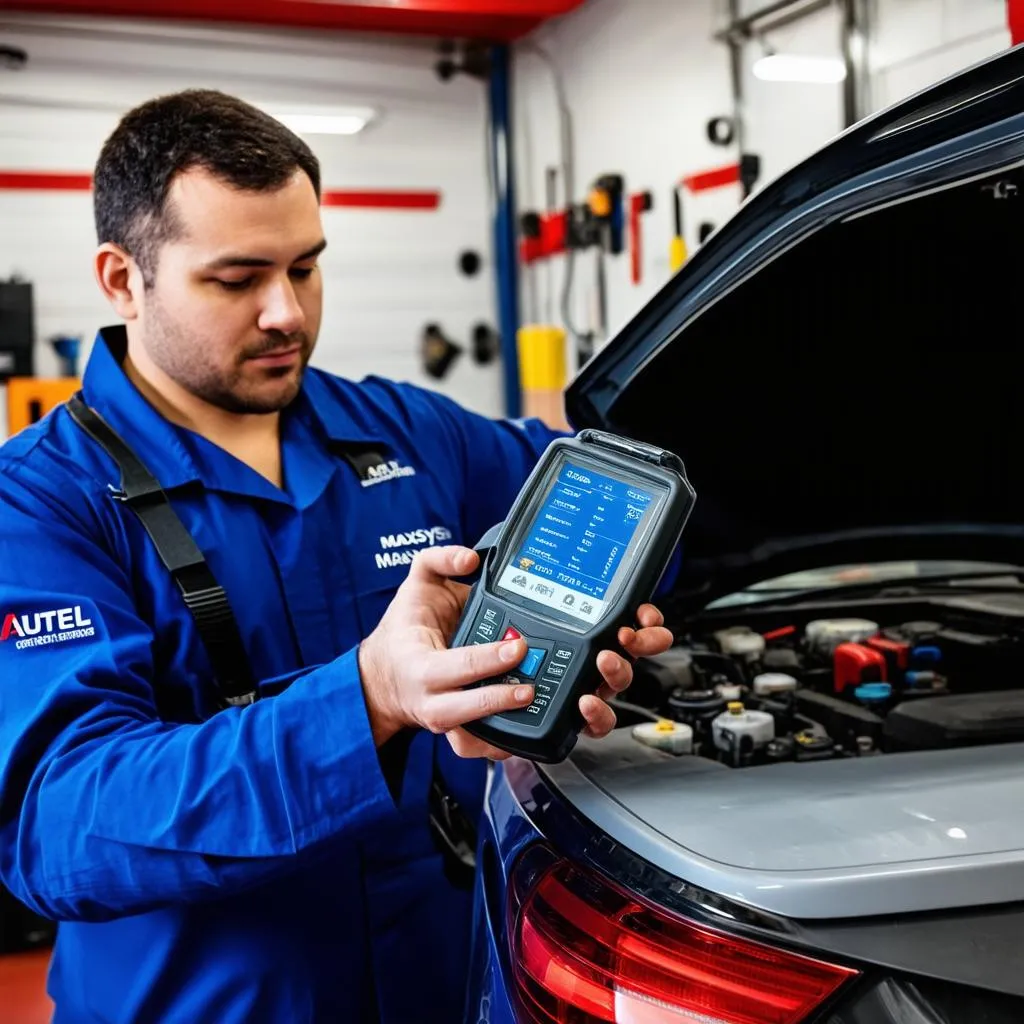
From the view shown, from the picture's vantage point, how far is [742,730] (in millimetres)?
1164

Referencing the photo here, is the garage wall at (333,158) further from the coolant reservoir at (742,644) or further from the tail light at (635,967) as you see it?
the tail light at (635,967)

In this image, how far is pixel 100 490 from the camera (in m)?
1.24

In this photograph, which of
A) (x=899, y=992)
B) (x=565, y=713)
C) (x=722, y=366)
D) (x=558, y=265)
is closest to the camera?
(x=899, y=992)

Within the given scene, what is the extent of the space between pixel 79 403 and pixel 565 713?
758mm

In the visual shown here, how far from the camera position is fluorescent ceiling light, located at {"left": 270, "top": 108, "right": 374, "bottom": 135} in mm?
4793

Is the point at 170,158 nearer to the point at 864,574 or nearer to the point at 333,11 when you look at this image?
the point at 864,574

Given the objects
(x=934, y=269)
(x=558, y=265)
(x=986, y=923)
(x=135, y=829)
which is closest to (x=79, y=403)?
(x=135, y=829)

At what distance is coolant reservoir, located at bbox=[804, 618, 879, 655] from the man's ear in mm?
975

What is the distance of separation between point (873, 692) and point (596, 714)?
0.55 m

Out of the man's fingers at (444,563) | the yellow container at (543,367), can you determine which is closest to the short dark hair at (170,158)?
the man's fingers at (444,563)

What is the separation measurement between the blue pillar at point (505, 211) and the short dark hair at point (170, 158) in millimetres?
3772

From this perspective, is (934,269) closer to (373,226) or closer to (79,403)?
(79,403)

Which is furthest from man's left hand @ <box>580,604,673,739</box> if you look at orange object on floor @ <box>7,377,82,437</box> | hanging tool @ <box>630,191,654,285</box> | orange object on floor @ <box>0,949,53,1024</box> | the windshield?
orange object on floor @ <box>7,377,82,437</box>

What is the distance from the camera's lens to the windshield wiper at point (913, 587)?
5.72 ft
